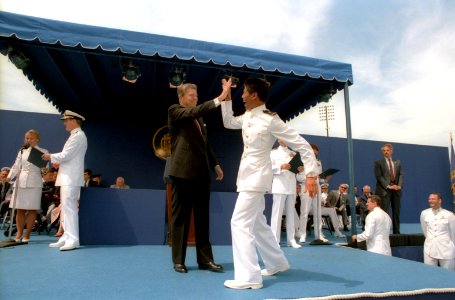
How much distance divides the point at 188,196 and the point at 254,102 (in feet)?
4.18

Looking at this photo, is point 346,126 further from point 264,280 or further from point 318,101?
point 264,280

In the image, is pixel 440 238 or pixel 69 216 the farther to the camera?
pixel 440 238

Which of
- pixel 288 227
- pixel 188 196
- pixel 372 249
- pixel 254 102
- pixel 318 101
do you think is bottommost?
pixel 372 249

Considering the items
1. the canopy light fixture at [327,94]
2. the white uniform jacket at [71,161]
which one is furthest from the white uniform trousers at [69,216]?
the canopy light fixture at [327,94]

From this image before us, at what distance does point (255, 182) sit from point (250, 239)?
1.74 ft

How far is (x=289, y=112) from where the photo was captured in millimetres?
10031

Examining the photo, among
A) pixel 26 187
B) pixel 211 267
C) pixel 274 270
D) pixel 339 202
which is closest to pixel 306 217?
pixel 274 270

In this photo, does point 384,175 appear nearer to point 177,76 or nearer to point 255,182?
point 177,76

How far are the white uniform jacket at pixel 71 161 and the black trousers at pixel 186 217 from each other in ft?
7.32

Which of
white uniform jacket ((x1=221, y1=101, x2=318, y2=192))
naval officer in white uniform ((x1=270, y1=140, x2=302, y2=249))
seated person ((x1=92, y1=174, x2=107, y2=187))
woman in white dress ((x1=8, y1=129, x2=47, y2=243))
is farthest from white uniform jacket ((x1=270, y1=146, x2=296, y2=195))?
seated person ((x1=92, y1=174, x2=107, y2=187))

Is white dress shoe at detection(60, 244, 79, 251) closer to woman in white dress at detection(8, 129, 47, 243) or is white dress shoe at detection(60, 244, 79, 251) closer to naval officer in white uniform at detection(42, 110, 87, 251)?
naval officer in white uniform at detection(42, 110, 87, 251)

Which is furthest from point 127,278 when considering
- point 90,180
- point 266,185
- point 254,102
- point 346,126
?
point 90,180

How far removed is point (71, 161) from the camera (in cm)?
530

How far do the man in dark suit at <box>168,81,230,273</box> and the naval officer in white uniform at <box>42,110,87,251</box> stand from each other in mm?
2152
